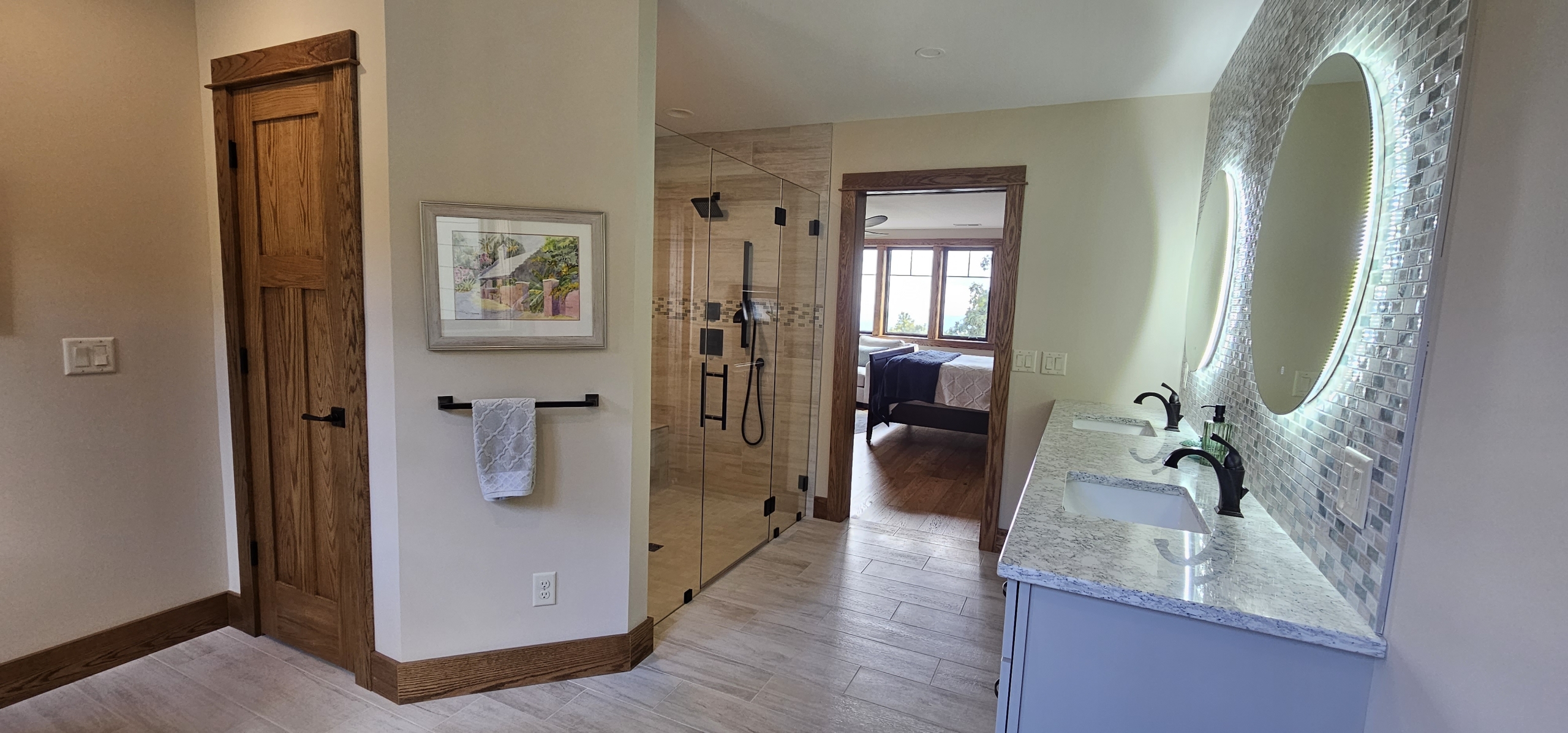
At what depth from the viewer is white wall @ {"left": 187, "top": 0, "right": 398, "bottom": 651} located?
186cm

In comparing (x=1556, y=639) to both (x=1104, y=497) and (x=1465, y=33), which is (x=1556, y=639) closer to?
(x=1465, y=33)

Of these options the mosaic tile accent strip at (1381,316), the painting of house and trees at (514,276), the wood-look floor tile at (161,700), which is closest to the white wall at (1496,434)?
the mosaic tile accent strip at (1381,316)

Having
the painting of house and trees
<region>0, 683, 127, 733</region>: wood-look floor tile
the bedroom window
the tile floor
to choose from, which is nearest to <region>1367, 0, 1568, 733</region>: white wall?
the tile floor

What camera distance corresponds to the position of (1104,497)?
1922mm

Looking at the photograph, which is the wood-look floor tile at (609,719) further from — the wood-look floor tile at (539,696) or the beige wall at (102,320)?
the beige wall at (102,320)

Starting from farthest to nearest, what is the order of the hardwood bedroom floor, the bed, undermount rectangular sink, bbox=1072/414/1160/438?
the bed
the hardwood bedroom floor
undermount rectangular sink, bbox=1072/414/1160/438

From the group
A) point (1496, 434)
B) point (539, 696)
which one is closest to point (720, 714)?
point (539, 696)

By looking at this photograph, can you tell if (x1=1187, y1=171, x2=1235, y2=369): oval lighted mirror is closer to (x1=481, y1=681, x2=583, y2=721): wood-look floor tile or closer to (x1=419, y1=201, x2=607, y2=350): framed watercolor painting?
(x1=419, y1=201, x2=607, y2=350): framed watercolor painting

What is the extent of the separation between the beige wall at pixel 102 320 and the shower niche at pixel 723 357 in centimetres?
165

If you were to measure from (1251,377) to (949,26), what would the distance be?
1.58 m

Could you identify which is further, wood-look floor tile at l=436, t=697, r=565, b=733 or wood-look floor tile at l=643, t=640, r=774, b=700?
wood-look floor tile at l=643, t=640, r=774, b=700

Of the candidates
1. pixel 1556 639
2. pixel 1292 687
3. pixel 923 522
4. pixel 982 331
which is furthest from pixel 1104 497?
pixel 982 331

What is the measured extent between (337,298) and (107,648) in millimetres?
1479

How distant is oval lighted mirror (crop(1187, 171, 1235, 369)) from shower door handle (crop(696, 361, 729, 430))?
84.2 inches
